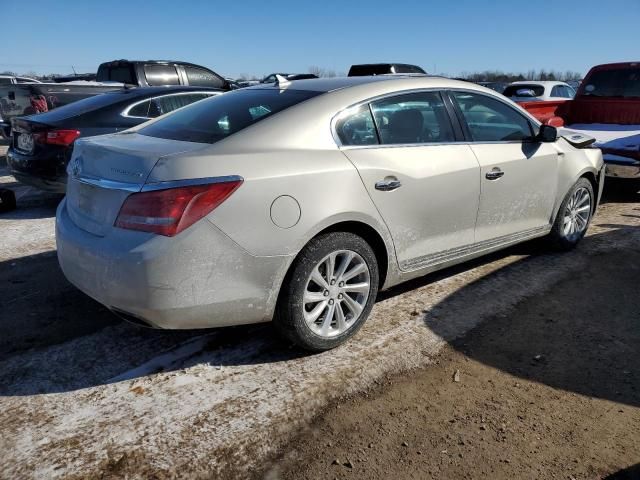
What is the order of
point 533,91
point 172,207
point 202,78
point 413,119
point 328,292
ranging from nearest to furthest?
1. point 172,207
2. point 328,292
3. point 413,119
4. point 202,78
5. point 533,91

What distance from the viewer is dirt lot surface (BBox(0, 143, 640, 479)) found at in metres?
2.41

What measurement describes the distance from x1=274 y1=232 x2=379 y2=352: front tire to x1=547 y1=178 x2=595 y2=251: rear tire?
234 centimetres

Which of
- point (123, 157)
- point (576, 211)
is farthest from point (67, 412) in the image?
point (576, 211)

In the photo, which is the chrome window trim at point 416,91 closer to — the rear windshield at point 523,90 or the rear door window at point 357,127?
the rear door window at point 357,127

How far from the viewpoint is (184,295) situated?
2713 mm

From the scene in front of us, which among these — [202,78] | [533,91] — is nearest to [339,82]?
[202,78]

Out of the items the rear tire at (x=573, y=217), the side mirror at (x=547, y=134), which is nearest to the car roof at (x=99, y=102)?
the side mirror at (x=547, y=134)

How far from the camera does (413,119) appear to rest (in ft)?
12.2

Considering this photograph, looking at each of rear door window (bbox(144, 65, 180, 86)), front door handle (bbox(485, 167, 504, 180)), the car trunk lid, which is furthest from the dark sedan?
front door handle (bbox(485, 167, 504, 180))

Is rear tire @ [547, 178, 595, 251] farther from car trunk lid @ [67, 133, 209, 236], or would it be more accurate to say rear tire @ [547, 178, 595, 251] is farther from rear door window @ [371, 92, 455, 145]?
car trunk lid @ [67, 133, 209, 236]

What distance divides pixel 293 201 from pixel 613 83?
8.45 metres

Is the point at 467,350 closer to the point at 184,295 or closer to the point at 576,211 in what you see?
the point at 184,295

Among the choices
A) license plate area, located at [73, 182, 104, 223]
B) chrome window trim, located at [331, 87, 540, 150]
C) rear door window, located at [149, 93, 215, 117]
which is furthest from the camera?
rear door window, located at [149, 93, 215, 117]

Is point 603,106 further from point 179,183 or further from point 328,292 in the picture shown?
point 179,183
